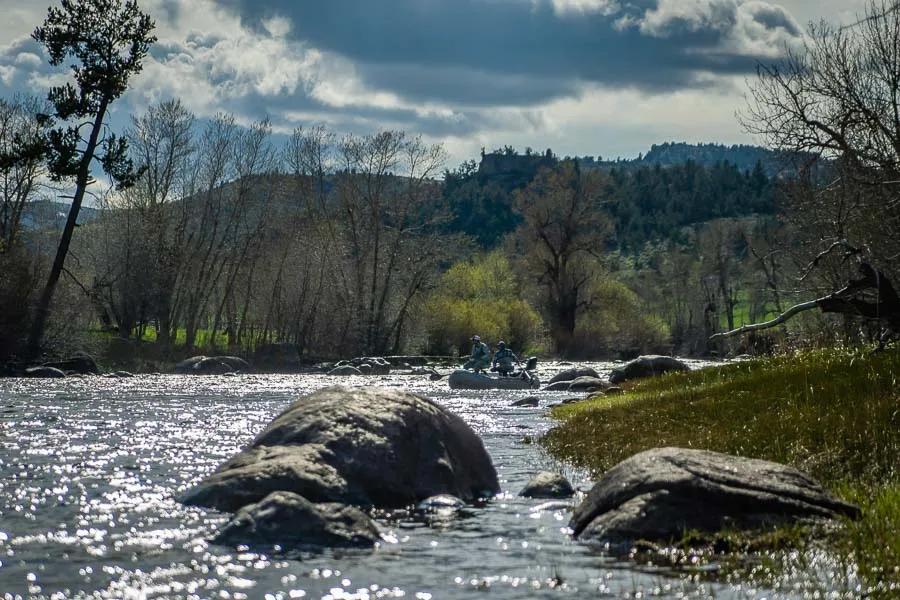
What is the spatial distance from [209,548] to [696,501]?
4.60 meters

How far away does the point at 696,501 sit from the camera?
983cm

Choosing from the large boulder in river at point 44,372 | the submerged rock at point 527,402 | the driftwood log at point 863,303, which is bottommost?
the large boulder in river at point 44,372

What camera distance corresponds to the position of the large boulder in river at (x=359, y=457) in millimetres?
11375

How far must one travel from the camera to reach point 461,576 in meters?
8.45

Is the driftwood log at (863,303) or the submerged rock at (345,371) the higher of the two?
the driftwood log at (863,303)

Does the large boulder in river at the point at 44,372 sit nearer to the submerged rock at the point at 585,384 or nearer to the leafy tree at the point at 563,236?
the submerged rock at the point at 585,384

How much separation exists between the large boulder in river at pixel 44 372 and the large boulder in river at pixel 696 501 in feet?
118

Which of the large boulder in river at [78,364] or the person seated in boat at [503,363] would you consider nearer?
the person seated in boat at [503,363]

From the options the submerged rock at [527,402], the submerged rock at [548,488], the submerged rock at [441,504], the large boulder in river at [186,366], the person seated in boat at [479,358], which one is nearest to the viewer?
the submerged rock at [441,504]

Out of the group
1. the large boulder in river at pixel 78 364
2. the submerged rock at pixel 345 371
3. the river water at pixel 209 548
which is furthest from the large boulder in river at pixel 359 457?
the submerged rock at pixel 345 371

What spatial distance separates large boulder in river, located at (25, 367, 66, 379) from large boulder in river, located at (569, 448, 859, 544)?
35861 millimetres

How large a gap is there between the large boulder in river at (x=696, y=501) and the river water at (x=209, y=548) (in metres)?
0.52

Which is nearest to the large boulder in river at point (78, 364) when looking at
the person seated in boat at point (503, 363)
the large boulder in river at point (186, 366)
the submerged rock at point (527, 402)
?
the large boulder in river at point (186, 366)

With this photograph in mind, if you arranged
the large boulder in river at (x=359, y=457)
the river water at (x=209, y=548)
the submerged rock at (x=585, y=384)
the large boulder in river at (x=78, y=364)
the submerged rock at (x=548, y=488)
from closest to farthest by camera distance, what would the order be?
the river water at (x=209, y=548)
the large boulder in river at (x=359, y=457)
the submerged rock at (x=548, y=488)
the submerged rock at (x=585, y=384)
the large boulder in river at (x=78, y=364)
